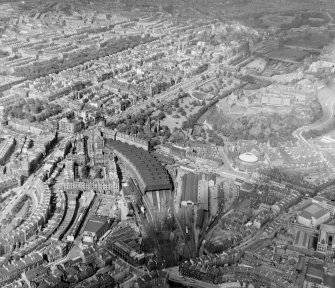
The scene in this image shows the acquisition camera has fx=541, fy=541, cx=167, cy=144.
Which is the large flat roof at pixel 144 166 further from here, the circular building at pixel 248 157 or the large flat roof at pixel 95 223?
the circular building at pixel 248 157

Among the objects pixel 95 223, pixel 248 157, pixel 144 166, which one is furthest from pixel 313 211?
pixel 95 223

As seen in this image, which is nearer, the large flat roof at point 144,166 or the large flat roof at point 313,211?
the large flat roof at point 313,211

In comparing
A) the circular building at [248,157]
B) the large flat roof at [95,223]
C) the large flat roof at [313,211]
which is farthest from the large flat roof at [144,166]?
the large flat roof at [313,211]

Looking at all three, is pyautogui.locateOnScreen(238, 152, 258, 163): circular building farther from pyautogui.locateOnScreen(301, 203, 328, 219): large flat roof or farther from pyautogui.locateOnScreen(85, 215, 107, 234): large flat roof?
pyautogui.locateOnScreen(85, 215, 107, 234): large flat roof

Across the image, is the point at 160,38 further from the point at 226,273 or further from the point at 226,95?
the point at 226,273

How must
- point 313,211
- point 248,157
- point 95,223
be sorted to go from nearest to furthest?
point 95,223 < point 313,211 < point 248,157

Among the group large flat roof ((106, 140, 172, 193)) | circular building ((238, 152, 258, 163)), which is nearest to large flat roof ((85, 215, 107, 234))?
large flat roof ((106, 140, 172, 193))

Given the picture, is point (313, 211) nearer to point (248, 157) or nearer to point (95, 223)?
point (248, 157)

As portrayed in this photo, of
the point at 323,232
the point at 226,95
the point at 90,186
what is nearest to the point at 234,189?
the point at 323,232

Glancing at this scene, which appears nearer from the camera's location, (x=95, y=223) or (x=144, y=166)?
(x=95, y=223)
